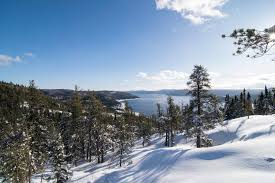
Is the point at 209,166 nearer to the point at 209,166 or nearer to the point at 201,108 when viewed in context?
the point at 209,166

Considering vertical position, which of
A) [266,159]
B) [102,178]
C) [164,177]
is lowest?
[102,178]

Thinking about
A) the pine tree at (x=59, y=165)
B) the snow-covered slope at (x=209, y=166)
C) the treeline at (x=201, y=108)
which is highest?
the treeline at (x=201, y=108)

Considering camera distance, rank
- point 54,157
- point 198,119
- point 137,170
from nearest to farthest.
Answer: point 137,170 → point 198,119 → point 54,157

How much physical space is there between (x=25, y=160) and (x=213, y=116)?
21407 mm

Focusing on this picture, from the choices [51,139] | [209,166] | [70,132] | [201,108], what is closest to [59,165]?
[51,139]

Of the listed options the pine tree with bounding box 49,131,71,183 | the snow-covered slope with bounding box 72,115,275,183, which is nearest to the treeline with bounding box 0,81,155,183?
the pine tree with bounding box 49,131,71,183

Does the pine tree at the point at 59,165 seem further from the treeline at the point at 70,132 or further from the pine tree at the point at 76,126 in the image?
the pine tree at the point at 76,126

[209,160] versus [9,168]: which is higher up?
[209,160]

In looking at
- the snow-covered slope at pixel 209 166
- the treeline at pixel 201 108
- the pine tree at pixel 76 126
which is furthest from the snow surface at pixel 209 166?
the pine tree at pixel 76 126

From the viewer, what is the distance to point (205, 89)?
114ft

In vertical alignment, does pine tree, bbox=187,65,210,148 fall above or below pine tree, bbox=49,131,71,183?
above

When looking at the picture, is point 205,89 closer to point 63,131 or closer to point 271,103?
point 63,131

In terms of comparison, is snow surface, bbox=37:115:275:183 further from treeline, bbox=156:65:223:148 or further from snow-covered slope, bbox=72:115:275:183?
treeline, bbox=156:65:223:148

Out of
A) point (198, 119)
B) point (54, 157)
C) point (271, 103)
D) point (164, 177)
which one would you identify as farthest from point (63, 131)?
point (271, 103)
